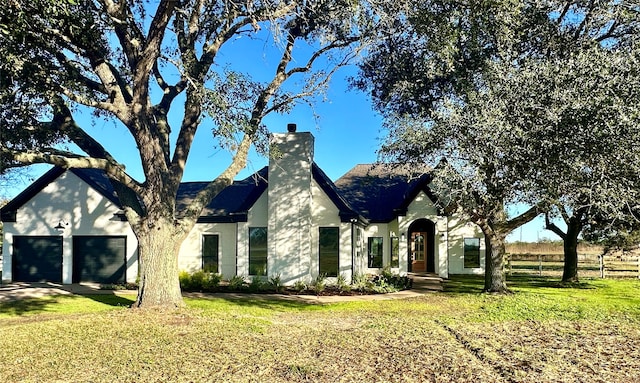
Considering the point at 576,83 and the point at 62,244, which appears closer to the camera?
the point at 576,83

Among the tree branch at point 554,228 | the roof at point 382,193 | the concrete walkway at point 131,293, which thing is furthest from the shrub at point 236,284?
the tree branch at point 554,228

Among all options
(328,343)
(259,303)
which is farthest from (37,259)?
(328,343)

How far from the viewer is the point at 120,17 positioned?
11.1 meters

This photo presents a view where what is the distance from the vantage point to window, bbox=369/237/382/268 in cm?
2473

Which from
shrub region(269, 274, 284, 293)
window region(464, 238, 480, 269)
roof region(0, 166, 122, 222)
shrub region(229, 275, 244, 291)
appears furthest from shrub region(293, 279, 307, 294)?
window region(464, 238, 480, 269)

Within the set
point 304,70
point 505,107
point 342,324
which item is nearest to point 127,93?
point 304,70

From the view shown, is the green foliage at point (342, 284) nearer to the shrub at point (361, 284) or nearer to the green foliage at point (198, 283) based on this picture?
the shrub at point (361, 284)

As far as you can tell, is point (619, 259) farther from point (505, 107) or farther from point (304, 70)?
point (304, 70)

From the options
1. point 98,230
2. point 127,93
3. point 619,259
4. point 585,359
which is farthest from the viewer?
point 619,259

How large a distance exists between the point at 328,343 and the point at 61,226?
16.6 metres

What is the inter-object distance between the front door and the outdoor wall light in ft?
57.0

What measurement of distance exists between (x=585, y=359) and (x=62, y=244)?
20526 mm

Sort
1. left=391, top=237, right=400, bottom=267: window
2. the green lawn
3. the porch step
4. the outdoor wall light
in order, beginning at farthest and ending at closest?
left=391, top=237, right=400, bottom=267: window → the outdoor wall light → the porch step → the green lawn

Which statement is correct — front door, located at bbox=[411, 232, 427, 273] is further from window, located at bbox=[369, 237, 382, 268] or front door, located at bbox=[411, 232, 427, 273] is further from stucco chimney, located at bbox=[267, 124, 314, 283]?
stucco chimney, located at bbox=[267, 124, 314, 283]
